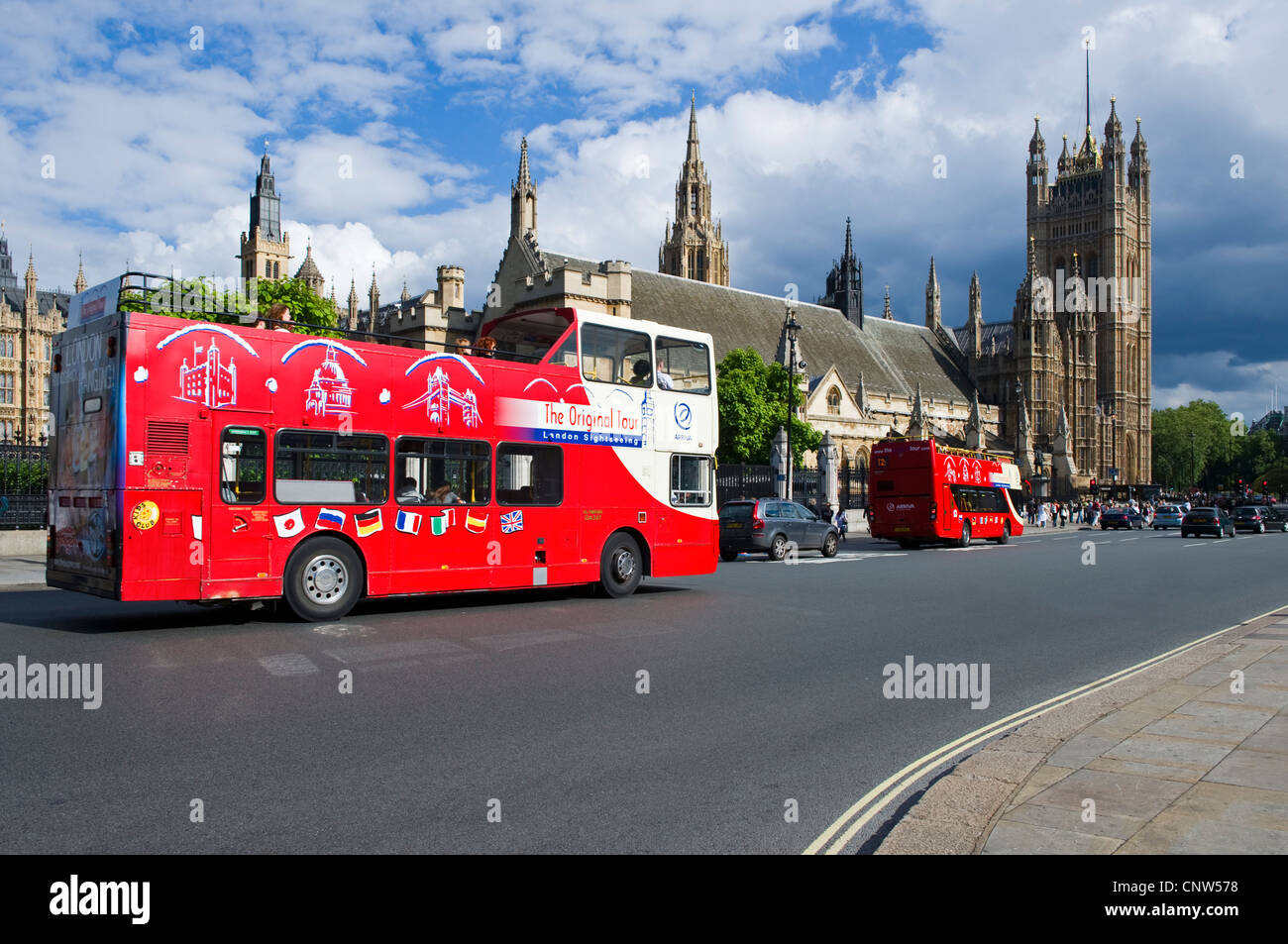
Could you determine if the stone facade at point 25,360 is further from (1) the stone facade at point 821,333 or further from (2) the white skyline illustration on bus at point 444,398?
(2) the white skyline illustration on bus at point 444,398

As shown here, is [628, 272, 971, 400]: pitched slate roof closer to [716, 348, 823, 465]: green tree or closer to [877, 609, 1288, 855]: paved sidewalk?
[716, 348, 823, 465]: green tree

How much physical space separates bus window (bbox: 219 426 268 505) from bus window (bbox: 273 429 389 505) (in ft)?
0.62

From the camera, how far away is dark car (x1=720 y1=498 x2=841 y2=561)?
26.0 m

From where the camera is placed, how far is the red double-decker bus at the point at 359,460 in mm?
10805

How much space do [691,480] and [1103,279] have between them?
4540 inches

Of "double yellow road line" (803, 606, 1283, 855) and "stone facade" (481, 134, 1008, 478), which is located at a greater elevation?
"stone facade" (481, 134, 1008, 478)

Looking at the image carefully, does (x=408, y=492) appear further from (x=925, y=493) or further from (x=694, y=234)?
(x=694, y=234)

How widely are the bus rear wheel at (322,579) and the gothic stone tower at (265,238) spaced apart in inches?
4222

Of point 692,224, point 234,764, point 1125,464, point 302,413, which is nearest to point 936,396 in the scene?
point 692,224

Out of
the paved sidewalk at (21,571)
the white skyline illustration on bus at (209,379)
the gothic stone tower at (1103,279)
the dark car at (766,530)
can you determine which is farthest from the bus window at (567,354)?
the gothic stone tower at (1103,279)

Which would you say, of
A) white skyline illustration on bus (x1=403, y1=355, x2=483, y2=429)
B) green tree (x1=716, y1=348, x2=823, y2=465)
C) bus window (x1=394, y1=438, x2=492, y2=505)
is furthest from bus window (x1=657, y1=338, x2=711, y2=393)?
green tree (x1=716, y1=348, x2=823, y2=465)

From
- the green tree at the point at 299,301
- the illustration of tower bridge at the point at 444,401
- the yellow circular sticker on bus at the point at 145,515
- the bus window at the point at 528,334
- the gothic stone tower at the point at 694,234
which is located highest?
the gothic stone tower at the point at 694,234

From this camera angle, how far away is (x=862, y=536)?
4238 centimetres

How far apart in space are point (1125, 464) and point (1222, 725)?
4982 inches
